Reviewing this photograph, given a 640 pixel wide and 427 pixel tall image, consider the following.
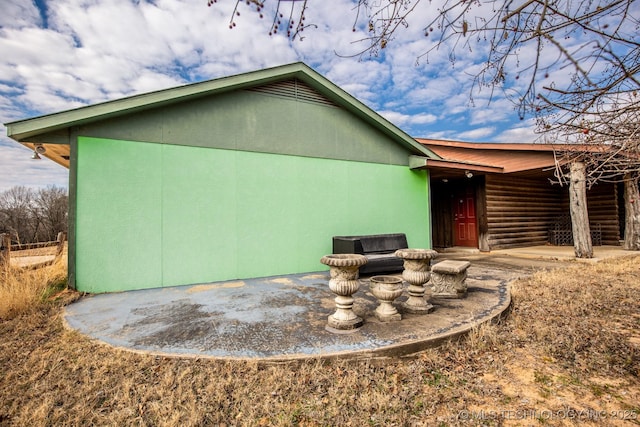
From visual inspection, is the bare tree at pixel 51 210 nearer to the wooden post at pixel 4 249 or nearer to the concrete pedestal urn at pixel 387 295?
the wooden post at pixel 4 249

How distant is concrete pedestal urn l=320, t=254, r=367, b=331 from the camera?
3090 mm

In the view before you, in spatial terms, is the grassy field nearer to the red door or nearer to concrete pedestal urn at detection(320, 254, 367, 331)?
concrete pedestal urn at detection(320, 254, 367, 331)

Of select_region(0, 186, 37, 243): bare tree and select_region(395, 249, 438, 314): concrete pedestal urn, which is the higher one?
select_region(0, 186, 37, 243): bare tree

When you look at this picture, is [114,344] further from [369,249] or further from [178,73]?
[178,73]

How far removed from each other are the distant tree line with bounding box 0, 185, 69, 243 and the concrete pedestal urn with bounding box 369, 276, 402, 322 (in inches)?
918

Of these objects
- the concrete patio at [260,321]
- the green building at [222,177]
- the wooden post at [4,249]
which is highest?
the green building at [222,177]

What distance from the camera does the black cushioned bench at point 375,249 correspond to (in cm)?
588

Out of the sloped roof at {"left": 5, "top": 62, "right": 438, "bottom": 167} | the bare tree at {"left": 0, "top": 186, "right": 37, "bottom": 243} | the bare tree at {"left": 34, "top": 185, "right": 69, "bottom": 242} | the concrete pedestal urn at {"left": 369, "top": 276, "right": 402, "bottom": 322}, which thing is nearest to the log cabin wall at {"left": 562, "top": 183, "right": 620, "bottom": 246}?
the sloped roof at {"left": 5, "top": 62, "right": 438, "bottom": 167}

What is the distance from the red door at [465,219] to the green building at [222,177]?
158 inches

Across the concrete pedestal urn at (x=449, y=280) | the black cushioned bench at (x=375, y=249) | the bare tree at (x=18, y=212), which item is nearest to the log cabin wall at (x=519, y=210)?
the black cushioned bench at (x=375, y=249)

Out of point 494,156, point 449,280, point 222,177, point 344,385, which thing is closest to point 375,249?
point 449,280

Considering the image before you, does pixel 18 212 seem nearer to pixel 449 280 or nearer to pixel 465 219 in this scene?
pixel 465 219

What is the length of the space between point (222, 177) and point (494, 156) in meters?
9.72

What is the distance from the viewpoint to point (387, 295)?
3305mm
